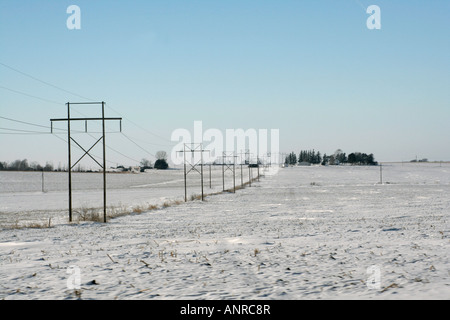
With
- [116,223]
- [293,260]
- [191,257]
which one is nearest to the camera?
[293,260]

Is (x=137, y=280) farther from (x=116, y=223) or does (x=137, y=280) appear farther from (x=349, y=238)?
(x=116, y=223)

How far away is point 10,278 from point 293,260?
8.15 meters

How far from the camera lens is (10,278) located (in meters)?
10.7

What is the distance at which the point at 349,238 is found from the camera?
16172 mm

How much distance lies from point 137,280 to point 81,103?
21763mm

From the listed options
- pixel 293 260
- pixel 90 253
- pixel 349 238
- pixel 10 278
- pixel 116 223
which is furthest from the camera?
pixel 116 223

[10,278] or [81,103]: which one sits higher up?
[81,103]

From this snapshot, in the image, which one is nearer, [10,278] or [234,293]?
[234,293]

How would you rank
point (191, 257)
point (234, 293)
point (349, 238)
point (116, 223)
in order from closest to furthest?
1. point (234, 293)
2. point (191, 257)
3. point (349, 238)
4. point (116, 223)
